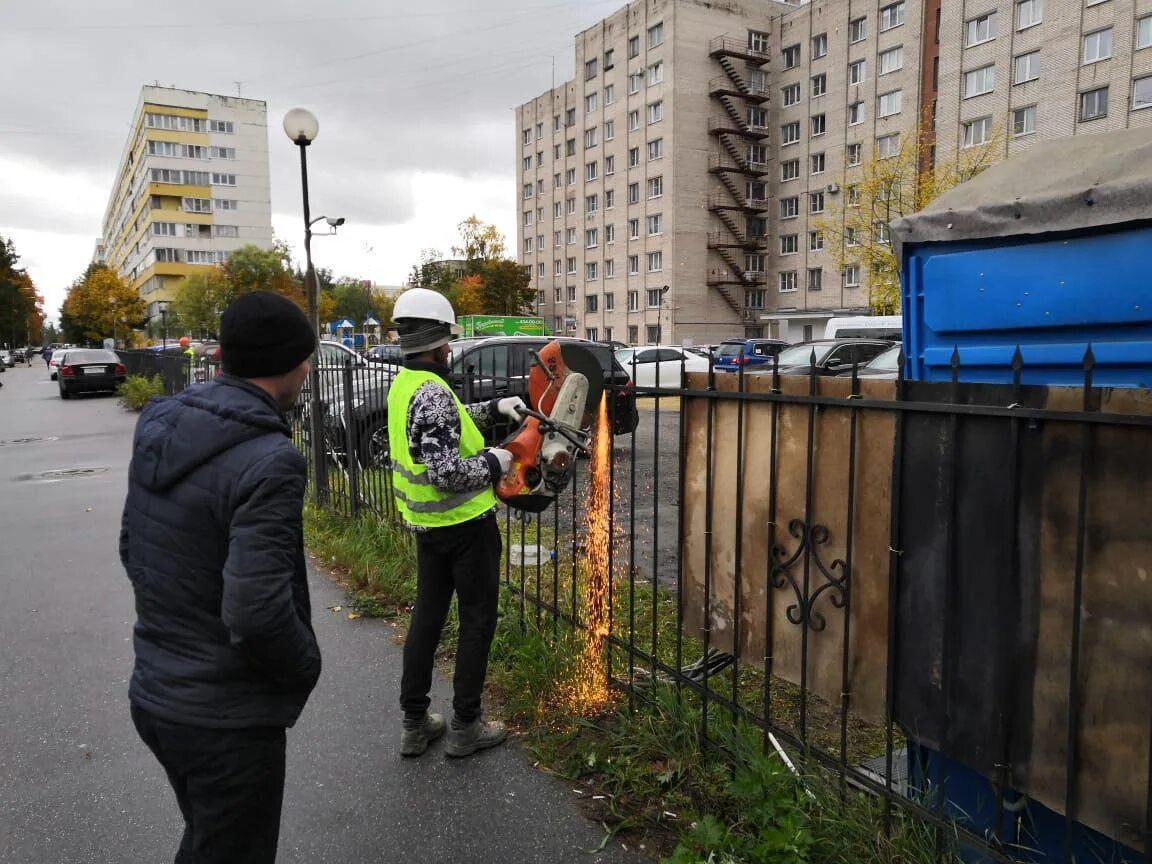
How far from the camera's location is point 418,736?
340 centimetres

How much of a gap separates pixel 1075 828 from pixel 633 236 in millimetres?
55968

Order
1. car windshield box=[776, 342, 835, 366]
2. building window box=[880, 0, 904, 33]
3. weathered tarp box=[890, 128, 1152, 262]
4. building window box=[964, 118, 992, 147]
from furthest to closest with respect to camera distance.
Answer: building window box=[880, 0, 904, 33] < building window box=[964, 118, 992, 147] < car windshield box=[776, 342, 835, 366] < weathered tarp box=[890, 128, 1152, 262]

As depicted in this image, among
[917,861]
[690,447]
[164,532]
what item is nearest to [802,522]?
[690,447]

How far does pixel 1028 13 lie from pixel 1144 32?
5690 mm

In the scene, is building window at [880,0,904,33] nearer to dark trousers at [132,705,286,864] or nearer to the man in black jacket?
the man in black jacket

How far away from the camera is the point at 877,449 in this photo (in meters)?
2.39

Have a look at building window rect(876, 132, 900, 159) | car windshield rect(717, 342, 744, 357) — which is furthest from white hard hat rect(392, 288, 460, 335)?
building window rect(876, 132, 900, 159)

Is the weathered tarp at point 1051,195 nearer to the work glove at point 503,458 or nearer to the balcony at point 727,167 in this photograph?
the work glove at point 503,458

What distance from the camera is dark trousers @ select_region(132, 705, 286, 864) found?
1925 millimetres

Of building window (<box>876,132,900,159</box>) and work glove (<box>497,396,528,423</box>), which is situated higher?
building window (<box>876,132,900,159</box>)

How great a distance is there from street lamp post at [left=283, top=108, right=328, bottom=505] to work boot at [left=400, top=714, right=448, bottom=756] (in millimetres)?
2941

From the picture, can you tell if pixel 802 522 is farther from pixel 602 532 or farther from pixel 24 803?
pixel 24 803

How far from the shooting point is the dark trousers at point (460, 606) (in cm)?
326

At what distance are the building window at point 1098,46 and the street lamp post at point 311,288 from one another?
3696 cm
